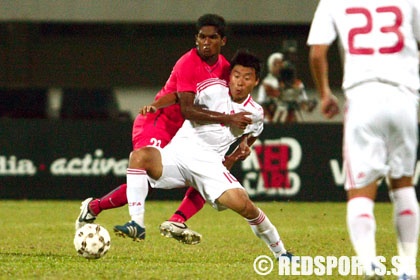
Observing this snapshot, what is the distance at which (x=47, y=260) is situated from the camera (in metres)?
7.40

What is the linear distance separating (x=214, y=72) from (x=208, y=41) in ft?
0.85

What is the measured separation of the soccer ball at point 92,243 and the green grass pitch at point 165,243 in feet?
0.20

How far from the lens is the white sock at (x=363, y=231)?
539cm

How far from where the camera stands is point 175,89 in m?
8.00

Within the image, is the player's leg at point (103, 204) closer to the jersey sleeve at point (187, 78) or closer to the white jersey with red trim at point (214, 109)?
the white jersey with red trim at point (214, 109)

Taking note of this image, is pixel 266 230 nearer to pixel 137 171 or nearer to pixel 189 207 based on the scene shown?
pixel 189 207

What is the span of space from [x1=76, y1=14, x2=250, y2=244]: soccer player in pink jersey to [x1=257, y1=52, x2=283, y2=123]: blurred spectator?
6975 mm

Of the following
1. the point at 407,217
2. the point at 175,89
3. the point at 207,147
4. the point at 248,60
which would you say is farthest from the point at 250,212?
the point at 407,217

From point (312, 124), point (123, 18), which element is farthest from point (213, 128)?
point (123, 18)

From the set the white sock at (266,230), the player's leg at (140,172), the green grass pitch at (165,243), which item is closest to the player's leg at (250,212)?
the white sock at (266,230)

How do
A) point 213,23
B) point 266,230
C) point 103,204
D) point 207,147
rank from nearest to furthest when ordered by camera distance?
point 266,230 < point 207,147 < point 213,23 < point 103,204

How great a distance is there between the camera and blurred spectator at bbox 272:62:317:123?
15.2 meters

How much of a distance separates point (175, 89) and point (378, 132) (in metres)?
2.91

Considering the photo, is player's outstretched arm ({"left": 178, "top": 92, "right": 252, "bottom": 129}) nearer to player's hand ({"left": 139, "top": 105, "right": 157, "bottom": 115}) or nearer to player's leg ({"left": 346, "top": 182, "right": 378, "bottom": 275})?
player's hand ({"left": 139, "top": 105, "right": 157, "bottom": 115})
